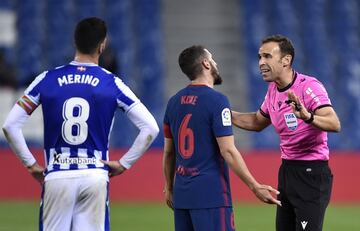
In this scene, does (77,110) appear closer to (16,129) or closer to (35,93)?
(35,93)

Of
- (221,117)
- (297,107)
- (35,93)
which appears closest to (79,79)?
(35,93)

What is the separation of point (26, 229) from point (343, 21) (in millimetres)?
9824

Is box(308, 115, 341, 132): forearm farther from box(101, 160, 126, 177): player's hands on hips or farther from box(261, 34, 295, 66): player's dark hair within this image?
box(101, 160, 126, 177): player's hands on hips

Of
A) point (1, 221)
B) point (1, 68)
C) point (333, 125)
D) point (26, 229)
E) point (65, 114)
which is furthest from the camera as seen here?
point (1, 68)

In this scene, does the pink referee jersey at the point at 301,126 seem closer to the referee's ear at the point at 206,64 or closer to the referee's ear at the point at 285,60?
the referee's ear at the point at 285,60

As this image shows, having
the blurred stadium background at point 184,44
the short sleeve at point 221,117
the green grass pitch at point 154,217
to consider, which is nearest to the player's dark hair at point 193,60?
the short sleeve at point 221,117

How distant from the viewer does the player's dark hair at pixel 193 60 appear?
20.6ft

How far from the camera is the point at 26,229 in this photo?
11133 mm

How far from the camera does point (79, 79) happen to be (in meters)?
6.00

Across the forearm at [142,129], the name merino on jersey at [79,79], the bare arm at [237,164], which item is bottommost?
the bare arm at [237,164]

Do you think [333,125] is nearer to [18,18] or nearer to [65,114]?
[65,114]

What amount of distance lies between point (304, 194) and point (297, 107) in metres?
0.82

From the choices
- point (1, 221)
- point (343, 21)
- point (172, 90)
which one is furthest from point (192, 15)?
point (1, 221)

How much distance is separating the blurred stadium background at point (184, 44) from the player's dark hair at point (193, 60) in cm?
967
